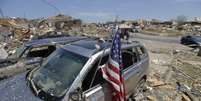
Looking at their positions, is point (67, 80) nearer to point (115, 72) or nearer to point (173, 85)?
point (115, 72)

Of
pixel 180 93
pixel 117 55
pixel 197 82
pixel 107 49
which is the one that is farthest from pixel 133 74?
pixel 197 82

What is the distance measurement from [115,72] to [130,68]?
1741mm

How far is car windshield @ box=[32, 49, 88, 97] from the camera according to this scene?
500 cm

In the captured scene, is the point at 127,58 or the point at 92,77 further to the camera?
the point at 127,58

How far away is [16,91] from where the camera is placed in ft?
17.4

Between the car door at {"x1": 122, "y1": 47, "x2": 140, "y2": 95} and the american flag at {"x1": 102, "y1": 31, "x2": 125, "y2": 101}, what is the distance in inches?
46.3

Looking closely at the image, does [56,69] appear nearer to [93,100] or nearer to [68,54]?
[68,54]

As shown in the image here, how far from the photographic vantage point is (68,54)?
5914 mm

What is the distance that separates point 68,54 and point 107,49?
0.77 m

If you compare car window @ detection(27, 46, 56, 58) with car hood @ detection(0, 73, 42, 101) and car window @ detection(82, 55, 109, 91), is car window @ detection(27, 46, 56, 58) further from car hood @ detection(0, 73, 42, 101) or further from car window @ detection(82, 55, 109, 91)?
car window @ detection(82, 55, 109, 91)

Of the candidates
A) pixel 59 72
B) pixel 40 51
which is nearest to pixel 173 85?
pixel 40 51

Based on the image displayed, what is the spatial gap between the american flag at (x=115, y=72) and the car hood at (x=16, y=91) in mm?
1315

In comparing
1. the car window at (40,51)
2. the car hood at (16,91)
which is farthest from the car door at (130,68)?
the car window at (40,51)

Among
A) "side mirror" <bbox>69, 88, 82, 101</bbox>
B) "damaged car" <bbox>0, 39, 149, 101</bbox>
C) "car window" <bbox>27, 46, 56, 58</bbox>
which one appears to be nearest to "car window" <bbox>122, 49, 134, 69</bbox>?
"damaged car" <bbox>0, 39, 149, 101</bbox>
